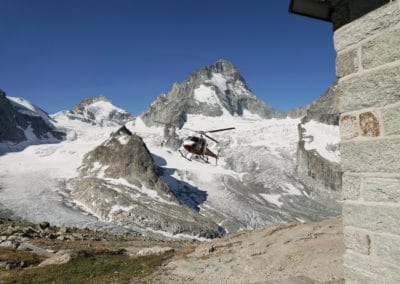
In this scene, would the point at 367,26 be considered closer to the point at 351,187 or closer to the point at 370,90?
the point at 370,90

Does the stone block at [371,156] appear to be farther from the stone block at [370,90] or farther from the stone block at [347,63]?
the stone block at [347,63]

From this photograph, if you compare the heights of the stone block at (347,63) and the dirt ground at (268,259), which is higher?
the stone block at (347,63)

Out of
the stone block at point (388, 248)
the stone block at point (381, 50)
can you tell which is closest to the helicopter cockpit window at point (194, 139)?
the stone block at point (381, 50)

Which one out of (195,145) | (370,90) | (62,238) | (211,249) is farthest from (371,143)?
(62,238)

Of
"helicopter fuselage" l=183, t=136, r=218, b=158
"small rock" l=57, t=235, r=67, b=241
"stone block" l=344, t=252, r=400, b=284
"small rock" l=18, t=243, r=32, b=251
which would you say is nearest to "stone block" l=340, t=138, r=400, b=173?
"stone block" l=344, t=252, r=400, b=284

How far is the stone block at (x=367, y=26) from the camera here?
5496 mm

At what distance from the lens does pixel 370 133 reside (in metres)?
5.66

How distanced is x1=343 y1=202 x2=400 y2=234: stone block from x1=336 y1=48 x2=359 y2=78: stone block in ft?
7.33

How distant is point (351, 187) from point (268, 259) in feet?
49.9

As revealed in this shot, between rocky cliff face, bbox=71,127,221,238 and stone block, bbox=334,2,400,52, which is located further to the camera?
rocky cliff face, bbox=71,127,221,238

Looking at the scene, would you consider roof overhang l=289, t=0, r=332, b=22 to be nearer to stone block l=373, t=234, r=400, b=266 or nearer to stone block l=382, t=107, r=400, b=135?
stone block l=382, t=107, r=400, b=135

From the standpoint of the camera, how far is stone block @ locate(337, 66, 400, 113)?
540cm

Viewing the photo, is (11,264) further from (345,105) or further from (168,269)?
(345,105)

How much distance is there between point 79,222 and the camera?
136500 mm
